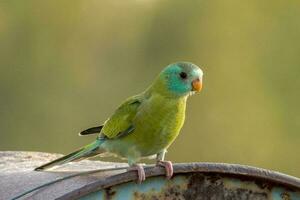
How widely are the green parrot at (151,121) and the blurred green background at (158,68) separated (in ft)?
39.0

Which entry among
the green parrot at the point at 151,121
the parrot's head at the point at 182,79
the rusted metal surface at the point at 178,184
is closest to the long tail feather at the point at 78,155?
the green parrot at the point at 151,121

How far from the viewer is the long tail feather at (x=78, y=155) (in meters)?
7.34

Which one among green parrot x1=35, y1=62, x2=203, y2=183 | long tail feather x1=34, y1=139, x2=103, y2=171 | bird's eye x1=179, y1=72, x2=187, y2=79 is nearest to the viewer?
long tail feather x1=34, y1=139, x2=103, y2=171

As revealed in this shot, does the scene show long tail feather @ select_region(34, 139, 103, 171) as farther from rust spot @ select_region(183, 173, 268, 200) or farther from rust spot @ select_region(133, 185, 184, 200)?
rust spot @ select_region(183, 173, 268, 200)

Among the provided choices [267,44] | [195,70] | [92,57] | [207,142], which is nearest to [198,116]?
[207,142]

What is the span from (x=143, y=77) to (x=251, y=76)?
3022 mm

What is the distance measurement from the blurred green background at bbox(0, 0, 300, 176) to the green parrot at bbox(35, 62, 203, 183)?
11.9 meters

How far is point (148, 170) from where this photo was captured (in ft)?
21.6

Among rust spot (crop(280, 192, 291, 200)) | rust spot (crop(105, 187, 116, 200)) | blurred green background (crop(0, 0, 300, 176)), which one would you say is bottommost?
rust spot (crop(280, 192, 291, 200))

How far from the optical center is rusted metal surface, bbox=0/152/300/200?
253 inches

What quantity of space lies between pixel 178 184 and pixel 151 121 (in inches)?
43.8

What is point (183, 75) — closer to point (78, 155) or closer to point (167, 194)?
point (78, 155)

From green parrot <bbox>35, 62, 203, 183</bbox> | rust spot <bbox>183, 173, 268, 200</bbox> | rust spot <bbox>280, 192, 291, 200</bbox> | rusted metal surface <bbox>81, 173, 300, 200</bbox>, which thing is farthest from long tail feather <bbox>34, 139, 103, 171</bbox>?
rust spot <bbox>280, 192, 291, 200</bbox>

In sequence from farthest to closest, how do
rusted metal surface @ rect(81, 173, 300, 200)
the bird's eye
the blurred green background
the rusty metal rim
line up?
the blurred green background, the bird's eye, rusted metal surface @ rect(81, 173, 300, 200), the rusty metal rim
